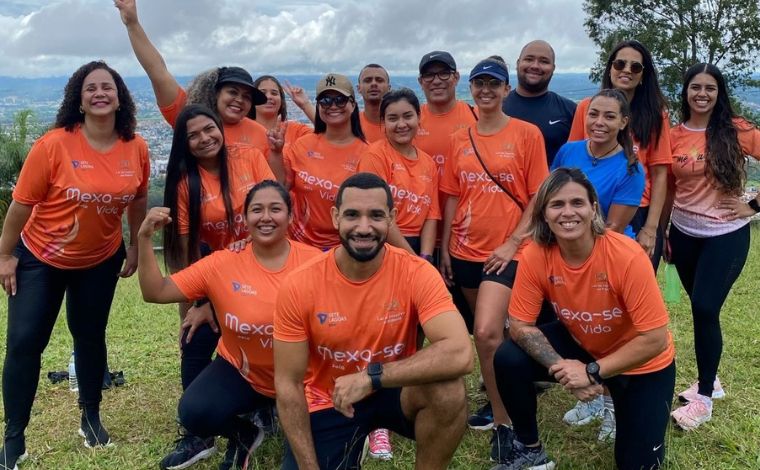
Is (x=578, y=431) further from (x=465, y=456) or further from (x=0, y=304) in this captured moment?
(x=0, y=304)

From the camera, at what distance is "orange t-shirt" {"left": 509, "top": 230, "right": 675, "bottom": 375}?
3844 millimetres

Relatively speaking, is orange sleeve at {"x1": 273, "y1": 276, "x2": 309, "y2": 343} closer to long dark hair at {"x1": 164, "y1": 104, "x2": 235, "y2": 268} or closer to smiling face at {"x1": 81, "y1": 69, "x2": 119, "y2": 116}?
long dark hair at {"x1": 164, "y1": 104, "x2": 235, "y2": 268}

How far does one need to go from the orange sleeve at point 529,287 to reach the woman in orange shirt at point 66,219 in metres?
2.72

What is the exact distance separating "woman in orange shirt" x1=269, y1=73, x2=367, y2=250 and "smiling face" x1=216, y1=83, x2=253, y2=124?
1.16ft

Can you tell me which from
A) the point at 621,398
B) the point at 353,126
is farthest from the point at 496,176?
the point at 621,398

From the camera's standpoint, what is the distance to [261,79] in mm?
6578

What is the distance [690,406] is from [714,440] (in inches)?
14.8

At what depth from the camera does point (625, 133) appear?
4.63 meters

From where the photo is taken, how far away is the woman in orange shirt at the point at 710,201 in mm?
4902

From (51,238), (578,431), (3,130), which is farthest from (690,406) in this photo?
(3,130)

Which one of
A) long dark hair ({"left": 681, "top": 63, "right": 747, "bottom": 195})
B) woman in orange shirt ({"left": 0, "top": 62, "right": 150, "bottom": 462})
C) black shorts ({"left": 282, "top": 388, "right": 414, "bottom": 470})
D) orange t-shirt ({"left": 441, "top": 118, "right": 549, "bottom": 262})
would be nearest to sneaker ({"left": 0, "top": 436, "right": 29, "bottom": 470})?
woman in orange shirt ({"left": 0, "top": 62, "right": 150, "bottom": 462})

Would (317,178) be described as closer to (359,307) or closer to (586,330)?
(359,307)

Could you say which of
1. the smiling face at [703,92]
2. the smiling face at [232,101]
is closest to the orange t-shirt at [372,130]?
the smiling face at [232,101]

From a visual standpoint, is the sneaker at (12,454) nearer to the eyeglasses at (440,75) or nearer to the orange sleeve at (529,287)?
the orange sleeve at (529,287)
